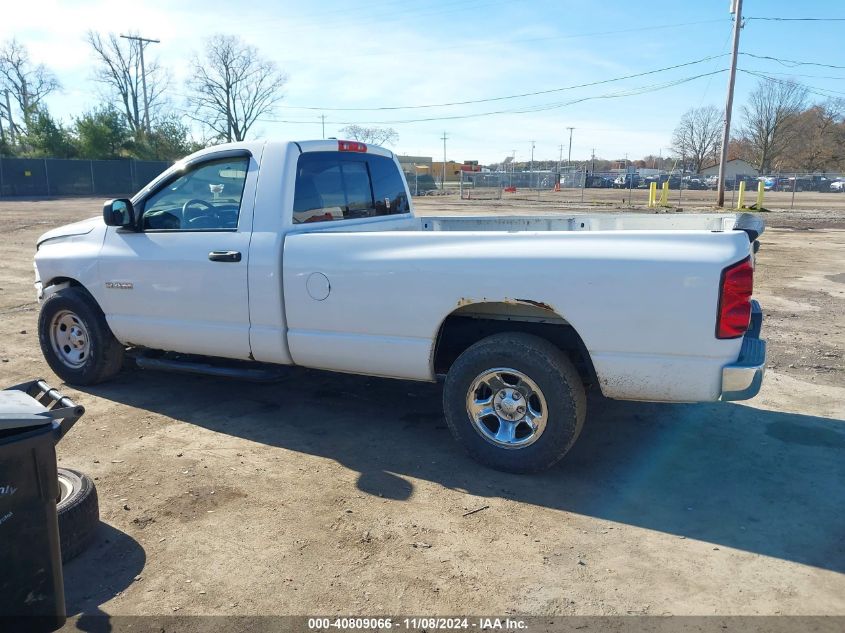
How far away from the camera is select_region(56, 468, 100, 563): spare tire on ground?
316 cm

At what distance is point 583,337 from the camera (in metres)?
3.78

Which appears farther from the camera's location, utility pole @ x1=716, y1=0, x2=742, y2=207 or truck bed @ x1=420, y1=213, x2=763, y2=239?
utility pole @ x1=716, y1=0, x2=742, y2=207

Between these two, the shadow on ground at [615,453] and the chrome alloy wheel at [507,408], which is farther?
the chrome alloy wheel at [507,408]

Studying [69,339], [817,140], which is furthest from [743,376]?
[817,140]

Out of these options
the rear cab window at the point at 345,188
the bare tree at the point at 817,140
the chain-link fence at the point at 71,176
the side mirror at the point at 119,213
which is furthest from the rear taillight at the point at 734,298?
the bare tree at the point at 817,140

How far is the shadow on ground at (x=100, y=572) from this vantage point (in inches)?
114

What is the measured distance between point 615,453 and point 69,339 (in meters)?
4.65

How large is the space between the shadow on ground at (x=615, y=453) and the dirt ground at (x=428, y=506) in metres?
0.02

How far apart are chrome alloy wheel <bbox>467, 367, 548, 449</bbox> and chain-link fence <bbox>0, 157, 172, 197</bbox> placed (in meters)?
44.5

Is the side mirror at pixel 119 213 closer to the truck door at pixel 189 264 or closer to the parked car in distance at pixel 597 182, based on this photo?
the truck door at pixel 189 264

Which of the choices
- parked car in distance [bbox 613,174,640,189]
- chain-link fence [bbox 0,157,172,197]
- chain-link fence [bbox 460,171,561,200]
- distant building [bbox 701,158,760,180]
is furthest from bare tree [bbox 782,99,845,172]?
chain-link fence [bbox 0,157,172,197]

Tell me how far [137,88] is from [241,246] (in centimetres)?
6803

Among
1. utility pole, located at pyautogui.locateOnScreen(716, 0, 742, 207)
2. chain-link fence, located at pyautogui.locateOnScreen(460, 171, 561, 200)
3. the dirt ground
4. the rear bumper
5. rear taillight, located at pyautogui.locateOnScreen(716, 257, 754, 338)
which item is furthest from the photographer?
chain-link fence, located at pyautogui.locateOnScreen(460, 171, 561, 200)

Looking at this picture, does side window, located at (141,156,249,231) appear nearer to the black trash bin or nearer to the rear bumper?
the black trash bin
